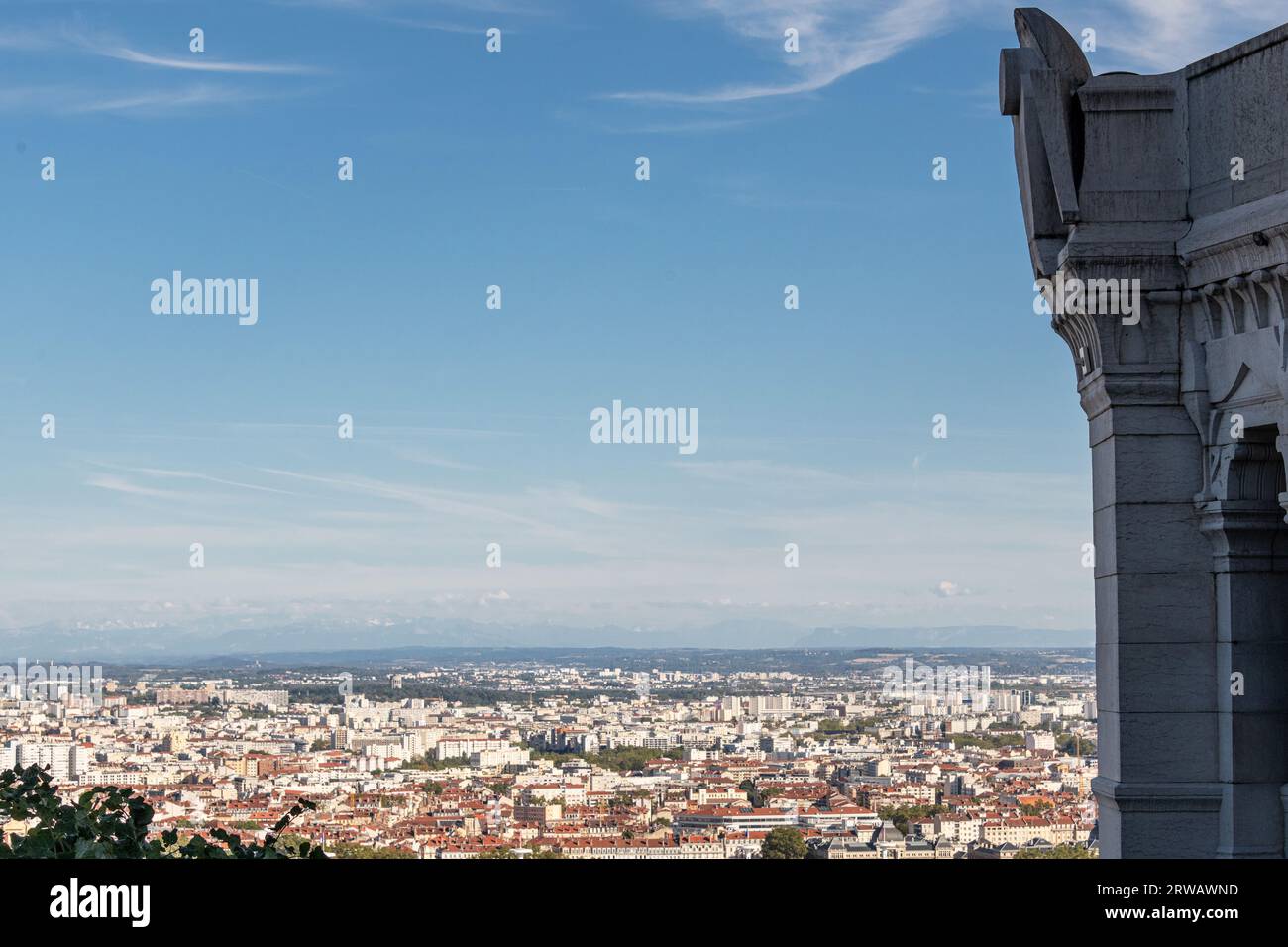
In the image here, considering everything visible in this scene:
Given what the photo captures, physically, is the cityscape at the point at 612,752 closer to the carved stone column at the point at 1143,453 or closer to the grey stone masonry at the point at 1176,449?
the carved stone column at the point at 1143,453

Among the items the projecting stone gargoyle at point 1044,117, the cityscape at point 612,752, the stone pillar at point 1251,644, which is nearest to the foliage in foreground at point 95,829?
the cityscape at point 612,752

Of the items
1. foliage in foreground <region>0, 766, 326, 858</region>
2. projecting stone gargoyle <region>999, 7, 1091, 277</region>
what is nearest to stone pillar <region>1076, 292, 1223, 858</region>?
projecting stone gargoyle <region>999, 7, 1091, 277</region>

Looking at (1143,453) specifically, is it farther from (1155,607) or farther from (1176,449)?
(1155,607)

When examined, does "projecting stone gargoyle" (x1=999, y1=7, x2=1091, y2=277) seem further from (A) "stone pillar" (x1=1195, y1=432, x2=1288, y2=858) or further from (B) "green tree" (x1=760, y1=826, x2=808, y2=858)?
(B) "green tree" (x1=760, y1=826, x2=808, y2=858)

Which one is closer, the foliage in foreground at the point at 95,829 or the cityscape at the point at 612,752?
the foliage in foreground at the point at 95,829

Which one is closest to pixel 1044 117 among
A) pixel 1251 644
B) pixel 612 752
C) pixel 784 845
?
pixel 1251 644
